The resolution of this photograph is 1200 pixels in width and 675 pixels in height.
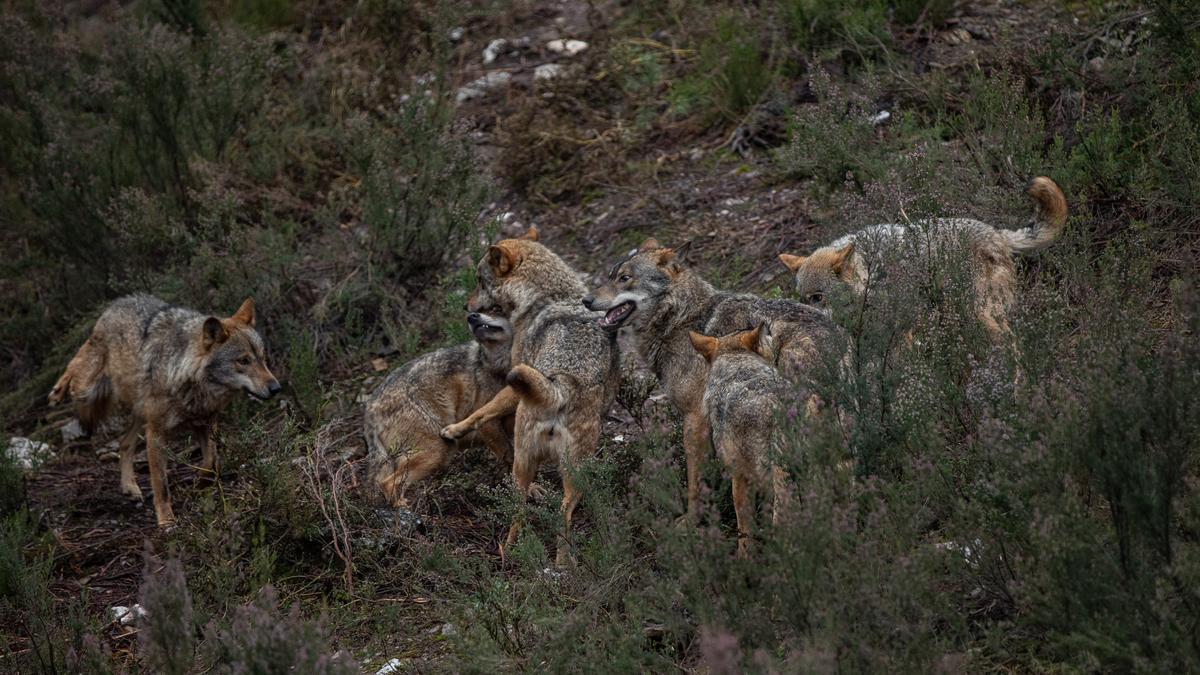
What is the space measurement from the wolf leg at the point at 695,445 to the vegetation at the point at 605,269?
0.56ft

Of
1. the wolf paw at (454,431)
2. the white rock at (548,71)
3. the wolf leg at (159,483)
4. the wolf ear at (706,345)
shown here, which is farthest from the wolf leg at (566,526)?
the white rock at (548,71)

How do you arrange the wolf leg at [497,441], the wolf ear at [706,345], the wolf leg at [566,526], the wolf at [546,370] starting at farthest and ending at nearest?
the wolf leg at [497,441] → the wolf at [546,370] → the wolf ear at [706,345] → the wolf leg at [566,526]

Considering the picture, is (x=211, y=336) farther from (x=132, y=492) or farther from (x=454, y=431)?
(x=454, y=431)

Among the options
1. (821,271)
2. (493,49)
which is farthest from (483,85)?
(821,271)

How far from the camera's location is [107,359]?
860 centimetres

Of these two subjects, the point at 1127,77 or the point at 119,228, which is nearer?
the point at 1127,77

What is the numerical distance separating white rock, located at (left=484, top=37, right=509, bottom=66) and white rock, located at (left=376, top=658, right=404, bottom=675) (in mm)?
9341

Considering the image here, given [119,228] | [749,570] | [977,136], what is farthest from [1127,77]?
[119,228]

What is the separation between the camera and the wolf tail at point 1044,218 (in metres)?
6.54

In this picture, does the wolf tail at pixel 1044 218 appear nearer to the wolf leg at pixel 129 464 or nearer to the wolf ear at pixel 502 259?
the wolf ear at pixel 502 259

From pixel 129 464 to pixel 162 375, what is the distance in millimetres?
776

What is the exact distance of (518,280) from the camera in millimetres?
7609

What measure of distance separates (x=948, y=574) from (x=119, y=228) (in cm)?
770

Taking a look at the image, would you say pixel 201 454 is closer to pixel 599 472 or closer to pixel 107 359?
pixel 107 359
